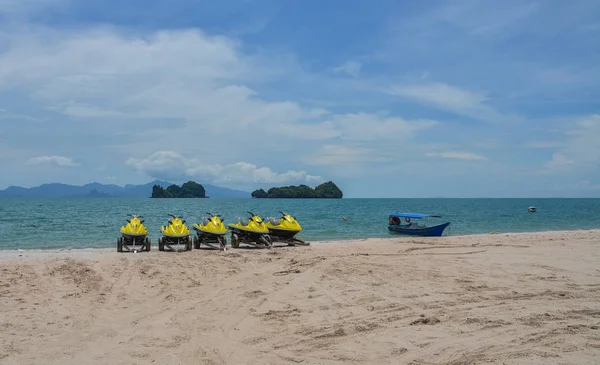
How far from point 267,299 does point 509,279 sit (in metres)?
5.36

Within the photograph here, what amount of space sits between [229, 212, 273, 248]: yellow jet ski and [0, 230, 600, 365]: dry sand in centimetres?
439

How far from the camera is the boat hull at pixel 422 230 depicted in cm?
2612

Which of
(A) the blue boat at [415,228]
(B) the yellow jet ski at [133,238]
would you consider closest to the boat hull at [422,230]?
(A) the blue boat at [415,228]

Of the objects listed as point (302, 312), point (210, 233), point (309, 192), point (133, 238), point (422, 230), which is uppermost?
point (309, 192)

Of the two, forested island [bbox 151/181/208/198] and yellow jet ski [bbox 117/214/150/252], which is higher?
forested island [bbox 151/181/208/198]

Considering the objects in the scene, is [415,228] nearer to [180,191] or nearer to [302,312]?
[302,312]

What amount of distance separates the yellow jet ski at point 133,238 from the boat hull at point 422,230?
17.1 meters

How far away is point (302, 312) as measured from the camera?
722cm

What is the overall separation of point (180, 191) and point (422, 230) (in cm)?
14159

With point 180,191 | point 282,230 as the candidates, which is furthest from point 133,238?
point 180,191

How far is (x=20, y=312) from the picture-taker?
7.21 metres

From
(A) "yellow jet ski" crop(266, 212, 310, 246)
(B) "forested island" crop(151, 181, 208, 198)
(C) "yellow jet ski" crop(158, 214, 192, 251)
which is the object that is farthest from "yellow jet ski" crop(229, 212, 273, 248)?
(B) "forested island" crop(151, 181, 208, 198)

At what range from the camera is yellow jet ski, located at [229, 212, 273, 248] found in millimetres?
16703

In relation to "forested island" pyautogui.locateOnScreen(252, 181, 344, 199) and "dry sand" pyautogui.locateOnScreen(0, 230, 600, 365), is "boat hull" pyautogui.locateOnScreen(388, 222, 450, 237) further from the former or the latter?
"forested island" pyautogui.locateOnScreen(252, 181, 344, 199)
